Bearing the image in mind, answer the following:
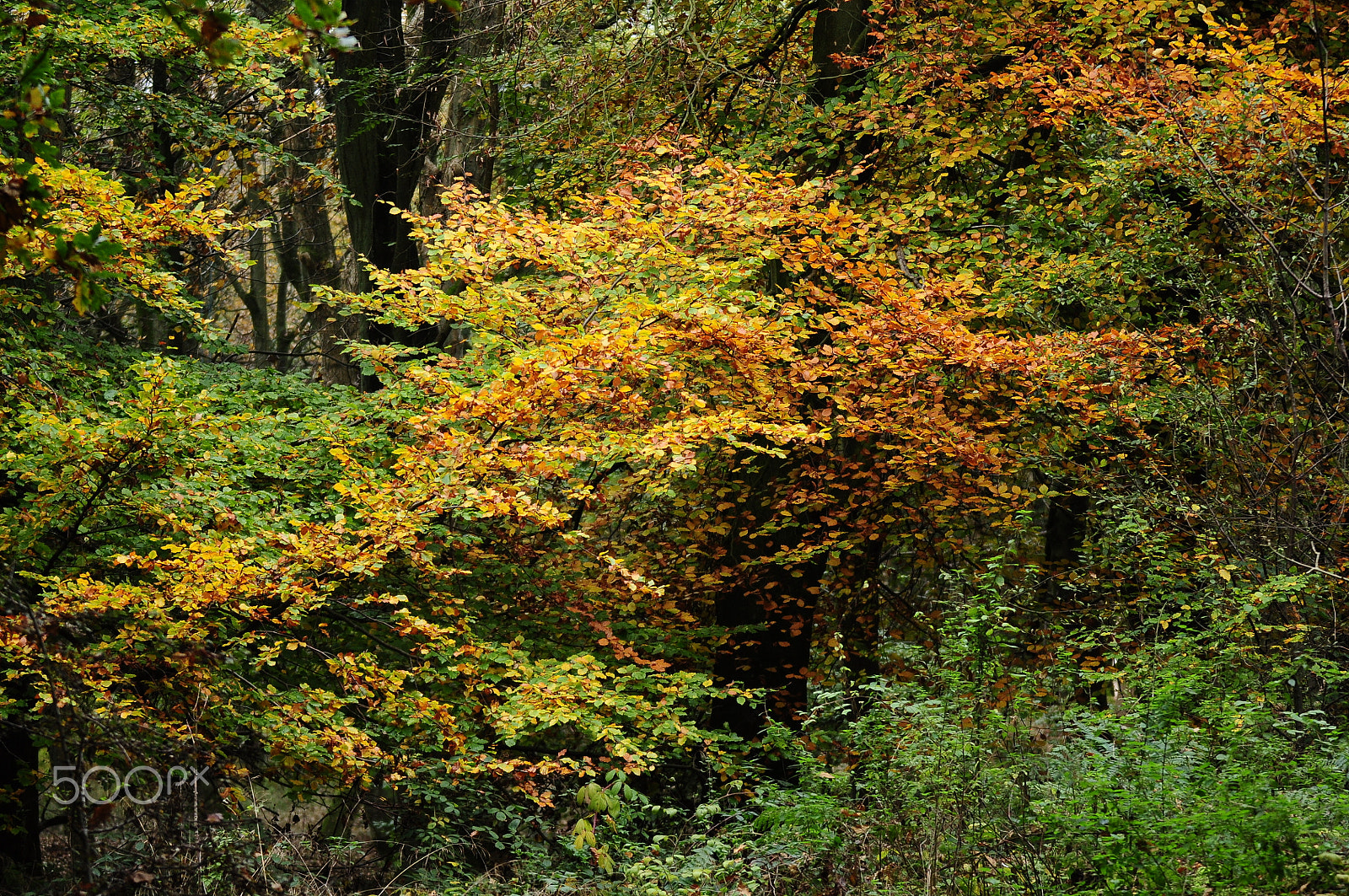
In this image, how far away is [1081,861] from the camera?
4.39 m

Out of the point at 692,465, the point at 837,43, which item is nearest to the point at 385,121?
the point at 837,43

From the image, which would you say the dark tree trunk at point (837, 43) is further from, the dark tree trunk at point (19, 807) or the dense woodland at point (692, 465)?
the dark tree trunk at point (19, 807)

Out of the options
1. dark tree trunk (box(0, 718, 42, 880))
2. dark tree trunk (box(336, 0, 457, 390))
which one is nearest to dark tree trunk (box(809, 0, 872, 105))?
dark tree trunk (box(336, 0, 457, 390))

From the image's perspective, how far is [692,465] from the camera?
19.0 feet

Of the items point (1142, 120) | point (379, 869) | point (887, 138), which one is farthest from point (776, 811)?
point (887, 138)

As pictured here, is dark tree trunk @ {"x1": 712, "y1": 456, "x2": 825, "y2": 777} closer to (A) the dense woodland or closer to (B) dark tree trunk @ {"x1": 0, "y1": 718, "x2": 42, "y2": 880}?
(A) the dense woodland

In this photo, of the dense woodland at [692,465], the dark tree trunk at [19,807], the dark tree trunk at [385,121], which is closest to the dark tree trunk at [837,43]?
the dense woodland at [692,465]

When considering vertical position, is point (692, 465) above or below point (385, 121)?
below

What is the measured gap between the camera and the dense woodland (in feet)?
16.0

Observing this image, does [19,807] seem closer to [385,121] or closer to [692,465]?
[692,465]

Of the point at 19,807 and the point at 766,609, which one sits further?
the point at 766,609

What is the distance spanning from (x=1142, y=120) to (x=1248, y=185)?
1220mm

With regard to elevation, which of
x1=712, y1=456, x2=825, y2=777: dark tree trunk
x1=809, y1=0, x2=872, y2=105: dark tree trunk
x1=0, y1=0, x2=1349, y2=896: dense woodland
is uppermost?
x1=809, y1=0, x2=872, y2=105: dark tree trunk

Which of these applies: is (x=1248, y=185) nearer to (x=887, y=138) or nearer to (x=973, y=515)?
(x=887, y=138)
